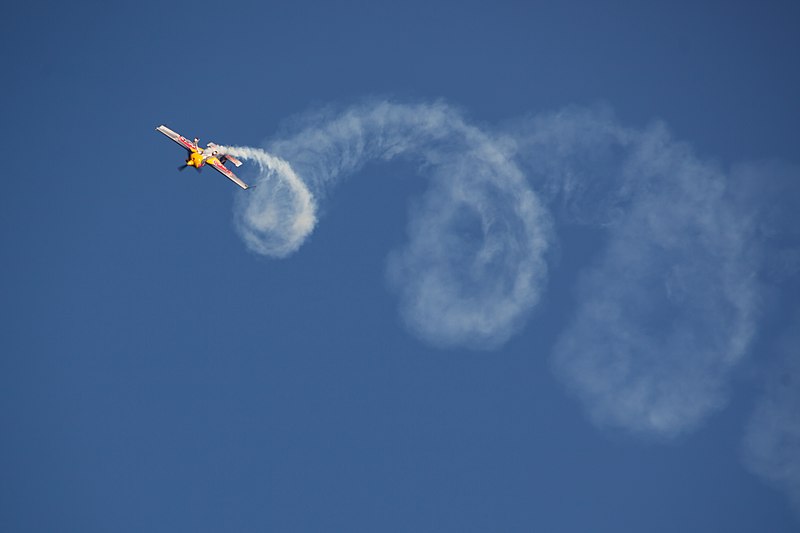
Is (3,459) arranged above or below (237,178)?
below

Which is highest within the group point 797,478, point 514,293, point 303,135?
point 303,135

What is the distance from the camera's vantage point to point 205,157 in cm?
7275

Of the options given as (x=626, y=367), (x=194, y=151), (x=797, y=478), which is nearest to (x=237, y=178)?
(x=194, y=151)

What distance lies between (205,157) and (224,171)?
7.00ft

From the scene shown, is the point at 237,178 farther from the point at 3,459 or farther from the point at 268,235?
the point at 3,459

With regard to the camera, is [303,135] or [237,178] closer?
[237,178]

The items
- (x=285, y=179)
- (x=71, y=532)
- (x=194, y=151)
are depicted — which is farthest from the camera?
(x=71, y=532)

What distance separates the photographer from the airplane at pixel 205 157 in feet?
237

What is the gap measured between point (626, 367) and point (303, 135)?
40497mm

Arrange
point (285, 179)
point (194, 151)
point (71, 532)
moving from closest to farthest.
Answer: point (194, 151), point (285, 179), point (71, 532)

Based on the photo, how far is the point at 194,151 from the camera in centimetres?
7238

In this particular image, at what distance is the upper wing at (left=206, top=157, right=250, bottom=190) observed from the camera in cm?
7300

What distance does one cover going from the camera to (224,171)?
73688mm

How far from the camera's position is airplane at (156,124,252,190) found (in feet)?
237
